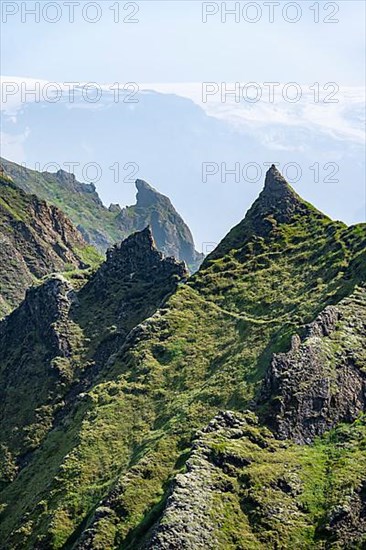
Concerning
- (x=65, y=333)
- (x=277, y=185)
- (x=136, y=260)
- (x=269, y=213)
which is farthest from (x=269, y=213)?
(x=65, y=333)

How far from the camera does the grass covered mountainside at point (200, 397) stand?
55.2 m

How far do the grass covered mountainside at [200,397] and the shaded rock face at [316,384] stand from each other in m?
0.13

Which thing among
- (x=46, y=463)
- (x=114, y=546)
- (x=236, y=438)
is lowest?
(x=114, y=546)

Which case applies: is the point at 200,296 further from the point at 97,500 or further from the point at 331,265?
the point at 97,500

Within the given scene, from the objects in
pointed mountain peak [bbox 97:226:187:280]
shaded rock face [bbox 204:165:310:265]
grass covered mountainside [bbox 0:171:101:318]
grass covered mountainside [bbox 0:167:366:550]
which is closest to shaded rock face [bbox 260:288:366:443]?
grass covered mountainside [bbox 0:167:366:550]

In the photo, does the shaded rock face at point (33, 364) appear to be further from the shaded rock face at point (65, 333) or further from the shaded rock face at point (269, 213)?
the shaded rock face at point (269, 213)

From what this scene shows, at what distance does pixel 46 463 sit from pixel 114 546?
2758cm

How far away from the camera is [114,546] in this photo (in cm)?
5484

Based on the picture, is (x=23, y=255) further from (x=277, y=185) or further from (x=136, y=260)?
(x=277, y=185)

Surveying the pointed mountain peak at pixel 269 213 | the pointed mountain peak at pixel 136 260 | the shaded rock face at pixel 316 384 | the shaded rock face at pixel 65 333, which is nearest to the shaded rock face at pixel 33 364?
the shaded rock face at pixel 65 333

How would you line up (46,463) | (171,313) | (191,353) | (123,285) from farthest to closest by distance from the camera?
1. (123,285)
2. (171,313)
3. (191,353)
4. (46,463)

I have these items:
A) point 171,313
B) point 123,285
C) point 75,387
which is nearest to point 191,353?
point 171,313

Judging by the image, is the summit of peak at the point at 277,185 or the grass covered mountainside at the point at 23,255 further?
the grass covered mountainside at the point at 23,255

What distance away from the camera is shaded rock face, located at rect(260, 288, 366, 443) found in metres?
65.1
